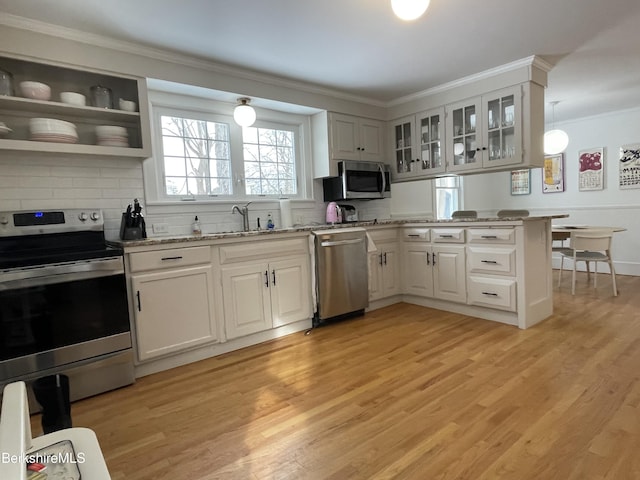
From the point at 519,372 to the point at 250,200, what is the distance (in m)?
2.64

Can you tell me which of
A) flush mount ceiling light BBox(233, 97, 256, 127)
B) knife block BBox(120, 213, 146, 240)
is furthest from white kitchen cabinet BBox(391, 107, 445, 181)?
knife block BBox(120, 213, 146, 240)

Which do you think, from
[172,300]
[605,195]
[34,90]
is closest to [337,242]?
[172,300]

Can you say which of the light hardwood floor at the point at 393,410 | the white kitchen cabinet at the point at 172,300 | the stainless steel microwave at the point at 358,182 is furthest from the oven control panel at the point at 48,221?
the stainless steel microwave at the point at 358,182

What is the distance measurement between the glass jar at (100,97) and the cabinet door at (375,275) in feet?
8.59

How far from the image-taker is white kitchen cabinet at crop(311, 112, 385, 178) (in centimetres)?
400

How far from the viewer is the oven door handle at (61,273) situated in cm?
198

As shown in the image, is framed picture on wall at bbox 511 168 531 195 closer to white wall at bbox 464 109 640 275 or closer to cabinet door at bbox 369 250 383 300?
white wall at bbox 464 109 640 275

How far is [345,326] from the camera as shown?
342 cm

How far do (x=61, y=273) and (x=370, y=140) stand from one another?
336 centimetres

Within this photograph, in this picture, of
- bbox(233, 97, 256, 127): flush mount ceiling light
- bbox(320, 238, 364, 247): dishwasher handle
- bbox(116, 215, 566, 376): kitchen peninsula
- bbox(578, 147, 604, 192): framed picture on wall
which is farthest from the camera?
bbox(578, 147, 604, 192): framed picture on wall

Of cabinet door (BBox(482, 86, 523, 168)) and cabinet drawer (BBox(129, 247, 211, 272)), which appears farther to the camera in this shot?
cabinet door (BBox(482, 86, 523, 168))

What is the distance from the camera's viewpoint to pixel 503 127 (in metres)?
3.51

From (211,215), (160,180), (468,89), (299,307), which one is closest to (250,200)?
(211,215)

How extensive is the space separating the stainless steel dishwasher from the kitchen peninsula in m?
0.11
